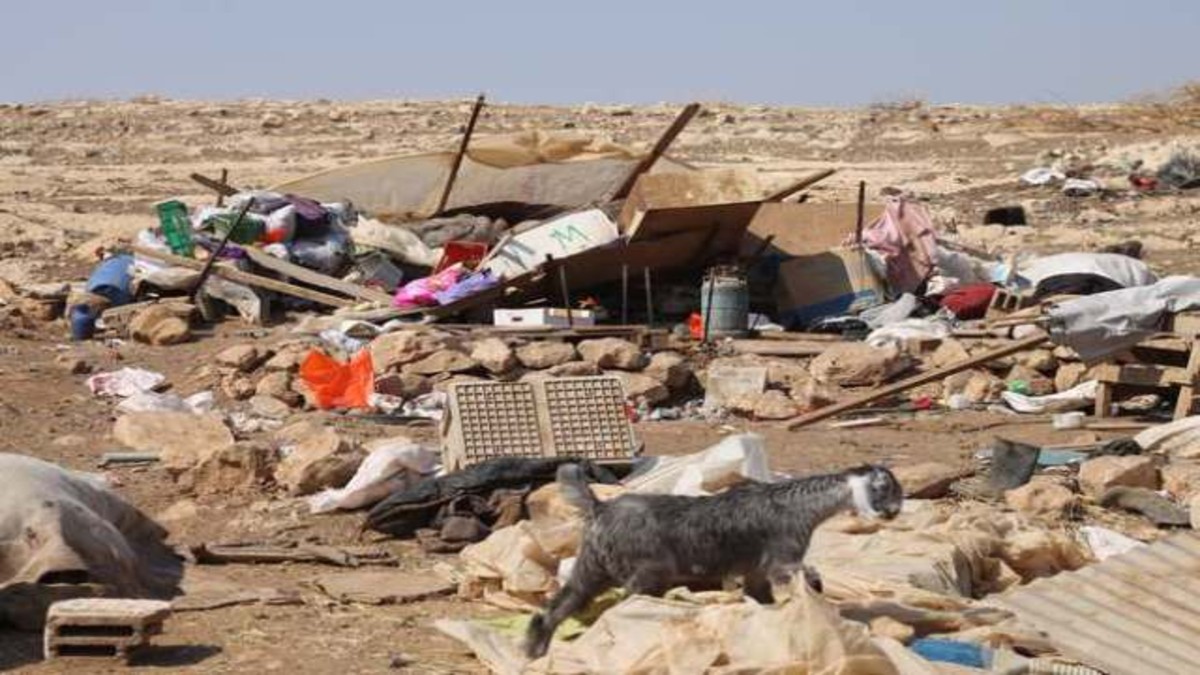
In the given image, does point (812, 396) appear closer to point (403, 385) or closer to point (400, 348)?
point (403, 385)

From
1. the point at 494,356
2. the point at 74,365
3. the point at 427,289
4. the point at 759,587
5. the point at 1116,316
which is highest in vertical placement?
the point at 759,587

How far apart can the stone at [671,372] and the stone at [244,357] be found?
8.42ft

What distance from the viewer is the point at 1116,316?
1091 cm

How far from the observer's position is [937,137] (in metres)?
27.8

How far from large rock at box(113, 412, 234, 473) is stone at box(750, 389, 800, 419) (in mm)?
3281

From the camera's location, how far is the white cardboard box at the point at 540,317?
13.6 m

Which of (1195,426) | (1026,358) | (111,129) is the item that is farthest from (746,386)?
(111,129)

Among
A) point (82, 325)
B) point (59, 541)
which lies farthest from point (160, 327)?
point (59, 541)

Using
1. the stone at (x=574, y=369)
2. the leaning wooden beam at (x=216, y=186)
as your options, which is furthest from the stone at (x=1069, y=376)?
the leaning wooden beam at (x=216, y=186)

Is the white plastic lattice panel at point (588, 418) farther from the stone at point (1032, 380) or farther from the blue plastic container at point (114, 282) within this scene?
the blue plastic container at point (114, 282)

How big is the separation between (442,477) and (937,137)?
2051 centimetres

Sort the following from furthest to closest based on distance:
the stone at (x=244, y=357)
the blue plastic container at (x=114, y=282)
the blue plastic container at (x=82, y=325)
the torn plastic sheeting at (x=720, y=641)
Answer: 1. the blue plastic container at (x=114, y=282)
2. the blue plastic container at (x=82, y=325)
3. the stone at (x=244, y=357)
4. the torn plastic sheeting at (x=720, y=641)

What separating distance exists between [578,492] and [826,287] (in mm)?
8836

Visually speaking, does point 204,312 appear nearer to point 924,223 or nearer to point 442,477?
point 924,223
